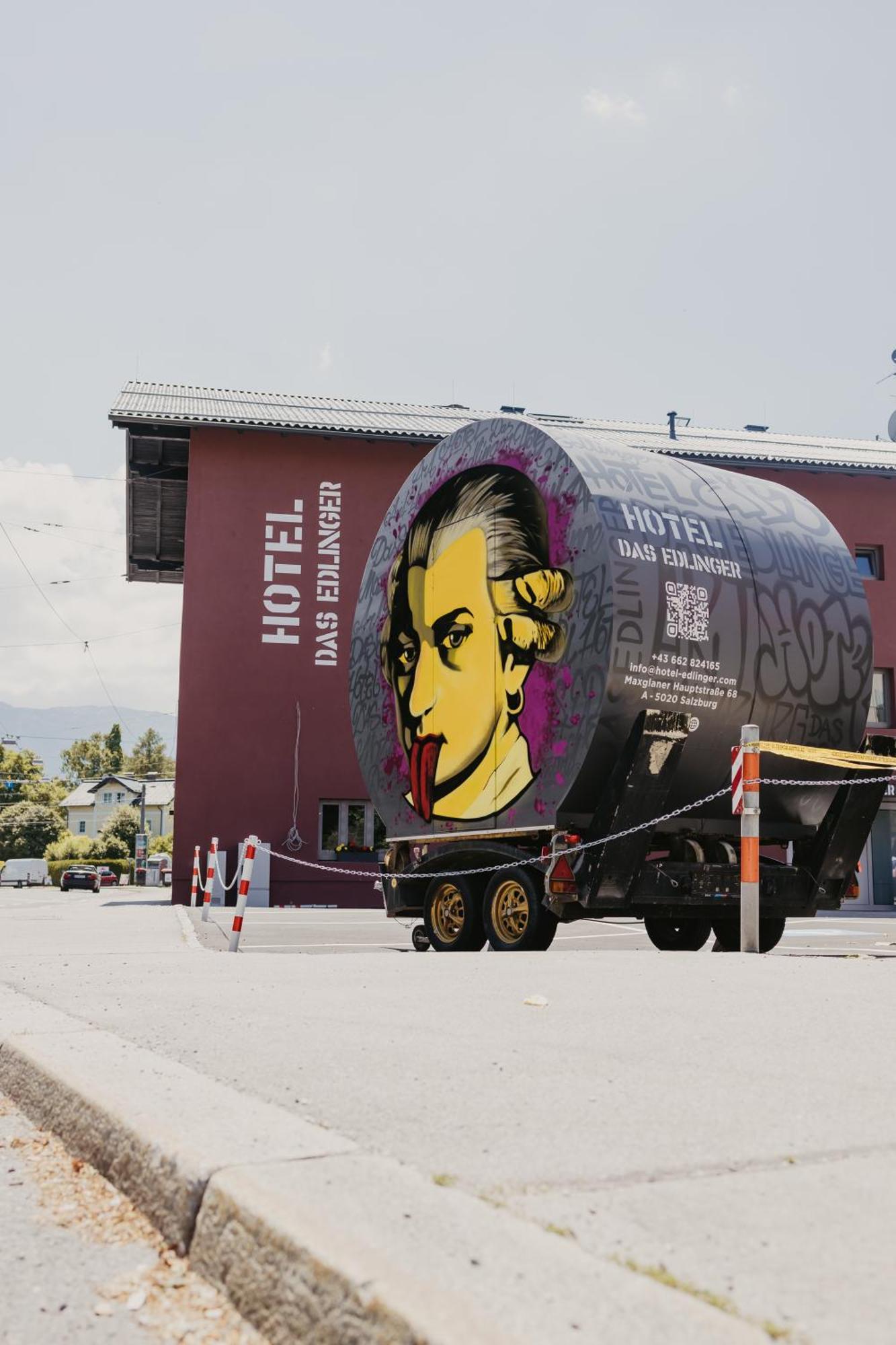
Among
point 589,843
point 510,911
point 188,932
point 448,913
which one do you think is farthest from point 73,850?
point 589,843

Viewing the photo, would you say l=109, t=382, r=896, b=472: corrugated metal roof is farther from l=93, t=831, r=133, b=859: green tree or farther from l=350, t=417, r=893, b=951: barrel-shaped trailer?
l=93, t=831, r=133, b=859: green tree

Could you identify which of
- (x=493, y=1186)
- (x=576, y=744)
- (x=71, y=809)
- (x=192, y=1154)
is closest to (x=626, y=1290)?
(x=493, y=1186)

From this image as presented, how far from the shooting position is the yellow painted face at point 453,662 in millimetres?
9633

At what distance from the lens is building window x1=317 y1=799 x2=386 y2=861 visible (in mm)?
27688

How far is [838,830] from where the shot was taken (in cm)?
963

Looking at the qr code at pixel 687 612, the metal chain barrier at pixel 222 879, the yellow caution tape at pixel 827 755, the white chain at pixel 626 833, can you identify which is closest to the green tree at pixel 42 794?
the metal chain barrier at pixel 222 879

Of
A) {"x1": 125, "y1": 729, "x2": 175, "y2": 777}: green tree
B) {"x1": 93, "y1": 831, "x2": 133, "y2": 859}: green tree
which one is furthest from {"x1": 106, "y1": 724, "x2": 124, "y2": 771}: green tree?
{"x1": 93, "y1": 831, "x2": 133, "y2": 859}: green tree

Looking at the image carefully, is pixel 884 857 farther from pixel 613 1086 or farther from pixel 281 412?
pixel 613 1086

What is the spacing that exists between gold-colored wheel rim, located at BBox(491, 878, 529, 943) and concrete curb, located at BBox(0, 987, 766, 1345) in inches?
233

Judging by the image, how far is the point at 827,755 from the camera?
9484 millimetres

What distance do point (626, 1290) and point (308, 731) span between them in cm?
2613

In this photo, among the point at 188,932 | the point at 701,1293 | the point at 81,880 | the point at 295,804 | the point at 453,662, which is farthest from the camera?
the point at 81,880

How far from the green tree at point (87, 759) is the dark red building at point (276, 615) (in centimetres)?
9865

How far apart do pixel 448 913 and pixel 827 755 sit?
3108 millimetres
